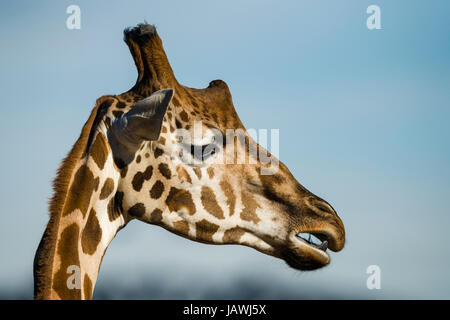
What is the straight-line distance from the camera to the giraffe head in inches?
182

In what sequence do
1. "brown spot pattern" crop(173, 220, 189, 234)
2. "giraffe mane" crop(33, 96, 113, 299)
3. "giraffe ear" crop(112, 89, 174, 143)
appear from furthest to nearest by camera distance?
"brown spot pattern" crop(173, 220, 189, 234) → "giraffe ear" crop(112, 89, 174, 143) → "giraffe mane" crop(33, 96, 113, 299)

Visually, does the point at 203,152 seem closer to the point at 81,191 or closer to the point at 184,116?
the point at 184,116

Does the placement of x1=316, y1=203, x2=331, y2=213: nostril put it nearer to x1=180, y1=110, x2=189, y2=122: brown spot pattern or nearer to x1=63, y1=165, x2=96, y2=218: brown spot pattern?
x1=180, y1=110, x2=189, y2=122: brown spot pattern

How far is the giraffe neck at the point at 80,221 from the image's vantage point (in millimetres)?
4016

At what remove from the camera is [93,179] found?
14.3ft

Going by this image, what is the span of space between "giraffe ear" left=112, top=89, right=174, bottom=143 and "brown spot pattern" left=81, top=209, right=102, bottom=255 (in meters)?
0.62

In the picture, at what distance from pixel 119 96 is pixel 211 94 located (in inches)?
35.4

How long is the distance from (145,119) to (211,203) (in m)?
0.93

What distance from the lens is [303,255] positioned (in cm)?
474

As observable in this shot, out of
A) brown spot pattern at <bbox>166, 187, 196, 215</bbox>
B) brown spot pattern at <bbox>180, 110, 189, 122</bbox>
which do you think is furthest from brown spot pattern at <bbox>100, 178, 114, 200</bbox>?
brown spot pattern at <bbox>180, 110, 189, 122</bbox>

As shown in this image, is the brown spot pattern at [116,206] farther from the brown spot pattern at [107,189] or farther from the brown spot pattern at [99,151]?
the brown spot pattern at [99,151]

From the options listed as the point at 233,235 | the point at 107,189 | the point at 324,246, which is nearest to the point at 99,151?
the point at 107,189

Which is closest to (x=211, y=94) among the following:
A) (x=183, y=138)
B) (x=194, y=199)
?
(x=183, y=138)
